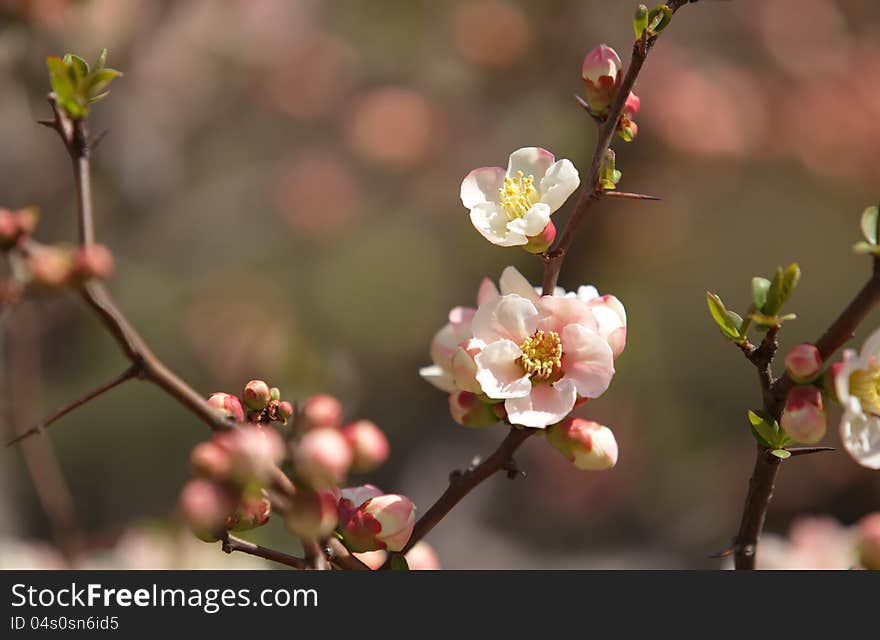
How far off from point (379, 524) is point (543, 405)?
0.59ft

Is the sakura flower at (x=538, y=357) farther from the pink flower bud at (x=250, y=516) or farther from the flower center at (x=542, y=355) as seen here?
the pink flower bud at (x=250, y=516)

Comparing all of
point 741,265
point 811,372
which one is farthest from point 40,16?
point 741,265

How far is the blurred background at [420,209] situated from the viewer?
2.64 meters

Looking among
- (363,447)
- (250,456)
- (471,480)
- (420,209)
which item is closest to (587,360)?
(471,480)

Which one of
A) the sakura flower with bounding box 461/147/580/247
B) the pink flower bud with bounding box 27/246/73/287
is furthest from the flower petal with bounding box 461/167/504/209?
the pink flower bud with bounding box 27/246/73/287

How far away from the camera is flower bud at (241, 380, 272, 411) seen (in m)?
0.81

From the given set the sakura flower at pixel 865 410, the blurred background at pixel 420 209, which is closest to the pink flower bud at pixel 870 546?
the sakura flower at pixel 865 410

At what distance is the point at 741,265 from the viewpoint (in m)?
4.65

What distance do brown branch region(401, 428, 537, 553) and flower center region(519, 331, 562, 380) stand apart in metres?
0.06

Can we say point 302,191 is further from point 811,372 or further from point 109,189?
point 811,372

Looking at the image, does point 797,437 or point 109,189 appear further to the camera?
point 109,189

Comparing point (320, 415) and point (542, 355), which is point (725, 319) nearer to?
point (542, 355)

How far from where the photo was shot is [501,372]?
2.82ft
